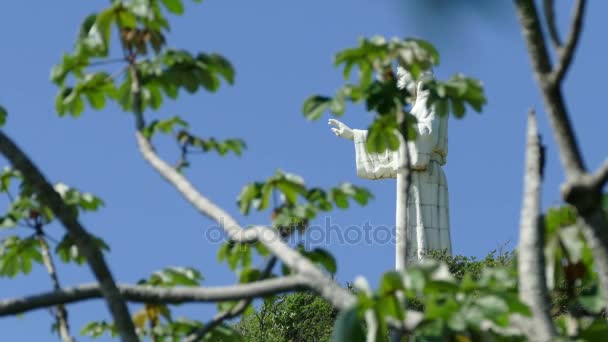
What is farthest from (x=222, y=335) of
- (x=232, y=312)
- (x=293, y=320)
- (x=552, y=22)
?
(x=293, y=320)

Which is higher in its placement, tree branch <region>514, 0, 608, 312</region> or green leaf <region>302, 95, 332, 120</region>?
green leaf <region>302, 95, 332, 120</region>

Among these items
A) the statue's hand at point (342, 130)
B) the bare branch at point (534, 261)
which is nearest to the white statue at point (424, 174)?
the statue's hand at point (342, 130)

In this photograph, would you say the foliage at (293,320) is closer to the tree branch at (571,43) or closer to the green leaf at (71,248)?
the green leaf at (71,248)

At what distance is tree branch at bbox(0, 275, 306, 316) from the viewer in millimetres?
2740

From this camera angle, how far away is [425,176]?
18.2 meters

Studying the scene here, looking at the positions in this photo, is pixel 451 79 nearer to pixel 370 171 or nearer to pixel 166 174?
pixel 166 174

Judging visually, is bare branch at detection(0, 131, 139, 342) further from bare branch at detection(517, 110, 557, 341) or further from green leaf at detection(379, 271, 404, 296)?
bare branch at detection(517, 110, 557, 341)

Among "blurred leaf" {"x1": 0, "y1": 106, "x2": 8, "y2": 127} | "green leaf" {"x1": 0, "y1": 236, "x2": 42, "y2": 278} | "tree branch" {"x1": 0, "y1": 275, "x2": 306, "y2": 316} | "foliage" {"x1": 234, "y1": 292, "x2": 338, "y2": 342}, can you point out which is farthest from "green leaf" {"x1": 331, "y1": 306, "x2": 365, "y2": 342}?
"foliage" {"x1": 234, "y1": 292, "x2": 338, "y2": 342}

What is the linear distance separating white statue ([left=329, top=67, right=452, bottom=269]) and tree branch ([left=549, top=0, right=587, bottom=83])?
15.1 m

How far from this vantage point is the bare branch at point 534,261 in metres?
2.46

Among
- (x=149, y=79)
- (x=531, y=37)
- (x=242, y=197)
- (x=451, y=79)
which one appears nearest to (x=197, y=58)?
(x=149, y=79)

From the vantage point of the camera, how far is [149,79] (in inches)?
130

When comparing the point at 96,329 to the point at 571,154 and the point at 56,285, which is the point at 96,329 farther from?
the point at 571,154

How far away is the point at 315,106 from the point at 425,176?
1519 cm
